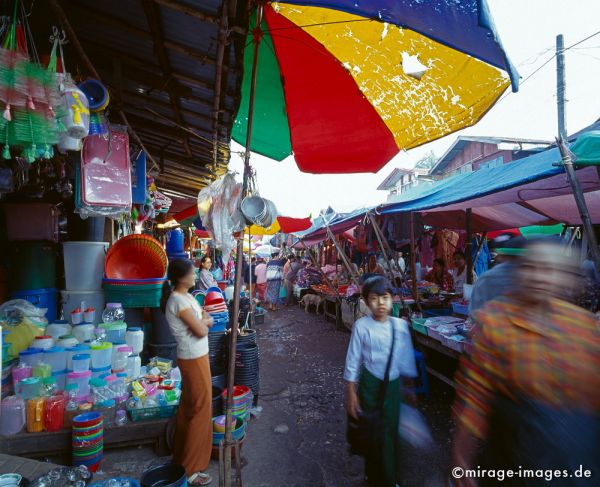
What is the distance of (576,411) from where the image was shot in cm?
154

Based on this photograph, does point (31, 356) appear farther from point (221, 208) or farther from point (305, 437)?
point (305, 437)

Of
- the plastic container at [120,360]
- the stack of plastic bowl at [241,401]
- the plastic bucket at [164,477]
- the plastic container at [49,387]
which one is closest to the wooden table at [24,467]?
the plastic bucket at [164,477]

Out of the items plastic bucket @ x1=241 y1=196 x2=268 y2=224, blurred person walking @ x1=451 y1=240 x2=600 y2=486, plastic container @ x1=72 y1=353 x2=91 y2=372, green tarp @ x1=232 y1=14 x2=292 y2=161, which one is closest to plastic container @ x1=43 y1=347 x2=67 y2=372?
plastic container @ x1=72 y1=353 x2=91 y2=372

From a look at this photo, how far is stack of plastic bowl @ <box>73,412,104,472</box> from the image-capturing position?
3.07 meters

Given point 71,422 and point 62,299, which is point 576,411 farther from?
point 62,299

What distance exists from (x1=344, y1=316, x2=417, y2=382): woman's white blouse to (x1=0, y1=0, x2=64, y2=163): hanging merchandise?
2561 millimetres

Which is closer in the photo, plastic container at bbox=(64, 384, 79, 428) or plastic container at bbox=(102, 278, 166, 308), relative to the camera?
plastic container at bbox=(64, 384, 79, 428)

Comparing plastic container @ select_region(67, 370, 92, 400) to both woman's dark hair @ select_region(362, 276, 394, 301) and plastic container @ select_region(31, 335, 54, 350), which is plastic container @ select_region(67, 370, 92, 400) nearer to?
plastic container @ select_region(31, 335, 54, 350)

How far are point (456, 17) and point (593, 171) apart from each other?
3.38 metres

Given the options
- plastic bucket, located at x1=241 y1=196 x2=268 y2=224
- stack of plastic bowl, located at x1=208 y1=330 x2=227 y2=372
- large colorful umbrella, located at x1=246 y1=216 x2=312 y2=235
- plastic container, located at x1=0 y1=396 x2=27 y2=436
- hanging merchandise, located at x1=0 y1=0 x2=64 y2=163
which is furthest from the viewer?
large colorful umbrella, located at x1=246 y1=216 x2=312 y2=235

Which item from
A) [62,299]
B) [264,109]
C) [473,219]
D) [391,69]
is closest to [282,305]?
[473,219]

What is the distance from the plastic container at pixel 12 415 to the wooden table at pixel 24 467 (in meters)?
0.83

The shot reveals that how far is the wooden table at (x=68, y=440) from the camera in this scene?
3.07 meters

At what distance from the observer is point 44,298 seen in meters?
4.27
